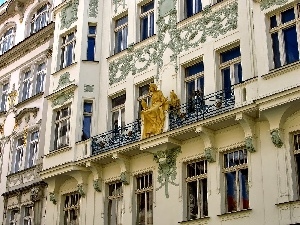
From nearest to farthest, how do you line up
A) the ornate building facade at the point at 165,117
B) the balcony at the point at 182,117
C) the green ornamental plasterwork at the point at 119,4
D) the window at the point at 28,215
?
the ornate building facade at the point at 165,117, the balcony at the point at 182,117, the green ornamental plasterwork at the point at 119,4, the window at the point at 28,215

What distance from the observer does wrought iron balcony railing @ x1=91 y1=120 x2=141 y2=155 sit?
65.2 feet

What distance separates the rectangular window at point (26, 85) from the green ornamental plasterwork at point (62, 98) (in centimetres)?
469

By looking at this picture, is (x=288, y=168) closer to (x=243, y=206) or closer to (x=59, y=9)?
(x=243, y=206)

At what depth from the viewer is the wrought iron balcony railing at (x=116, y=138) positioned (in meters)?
19.9

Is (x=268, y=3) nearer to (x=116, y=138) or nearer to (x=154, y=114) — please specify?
(x=154, y=114)

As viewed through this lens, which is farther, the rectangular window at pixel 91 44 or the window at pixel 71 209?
the rectangular window at pixel 91 44

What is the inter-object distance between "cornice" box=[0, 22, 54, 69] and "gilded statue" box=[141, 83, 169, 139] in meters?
9.65

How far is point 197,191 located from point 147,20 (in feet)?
25.6

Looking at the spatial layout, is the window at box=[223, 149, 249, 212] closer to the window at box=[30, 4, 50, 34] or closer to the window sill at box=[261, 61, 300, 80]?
the window sill at box=[261, 61, 300, 80]

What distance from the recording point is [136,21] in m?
22.1

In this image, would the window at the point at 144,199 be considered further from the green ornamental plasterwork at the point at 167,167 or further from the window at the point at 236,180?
the window at the point at 236,180

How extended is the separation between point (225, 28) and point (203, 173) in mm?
4924

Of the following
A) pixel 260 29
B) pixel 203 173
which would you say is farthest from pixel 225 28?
pixel 203 173

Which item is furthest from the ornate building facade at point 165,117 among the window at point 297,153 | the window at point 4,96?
the window at point 4,96
